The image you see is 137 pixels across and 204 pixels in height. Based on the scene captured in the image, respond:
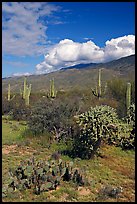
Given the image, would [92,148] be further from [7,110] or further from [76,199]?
[7,110]

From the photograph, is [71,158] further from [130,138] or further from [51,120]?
[51,120]

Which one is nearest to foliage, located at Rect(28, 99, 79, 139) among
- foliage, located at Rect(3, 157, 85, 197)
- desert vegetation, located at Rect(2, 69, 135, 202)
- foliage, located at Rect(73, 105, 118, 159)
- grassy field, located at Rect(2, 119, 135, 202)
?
desert vegetation, located at Rect(2, 69, 135, 202)

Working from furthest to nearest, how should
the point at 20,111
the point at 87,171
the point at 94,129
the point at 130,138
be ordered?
the point at 20,111, the point at 130,138, the point at 94,129, the point at 87,171

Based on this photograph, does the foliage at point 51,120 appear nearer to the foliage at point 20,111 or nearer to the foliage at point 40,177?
the foliage at point 40,177

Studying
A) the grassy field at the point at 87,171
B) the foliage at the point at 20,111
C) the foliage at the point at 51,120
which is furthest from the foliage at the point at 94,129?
the foliage at the point at 20,111

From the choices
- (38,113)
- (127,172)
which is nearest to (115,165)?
(127,172)

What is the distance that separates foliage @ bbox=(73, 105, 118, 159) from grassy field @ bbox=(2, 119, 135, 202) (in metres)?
0.57

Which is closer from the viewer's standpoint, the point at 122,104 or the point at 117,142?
the point at 117,142

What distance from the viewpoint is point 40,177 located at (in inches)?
301

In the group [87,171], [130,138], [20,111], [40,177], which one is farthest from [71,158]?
[20,111]

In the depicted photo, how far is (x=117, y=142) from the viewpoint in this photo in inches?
540

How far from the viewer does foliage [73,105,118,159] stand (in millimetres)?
10898

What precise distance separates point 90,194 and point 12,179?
2.18 m

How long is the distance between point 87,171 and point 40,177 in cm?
220
